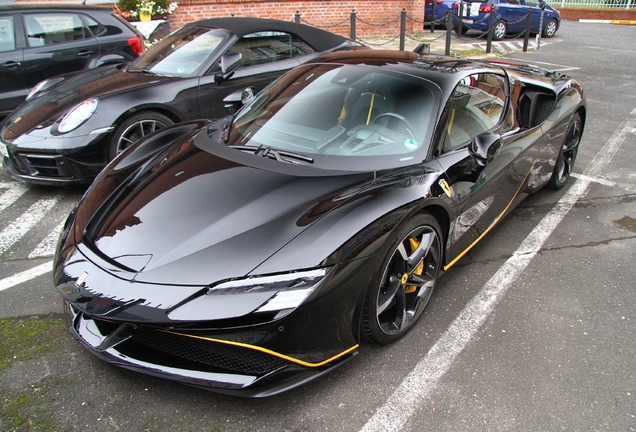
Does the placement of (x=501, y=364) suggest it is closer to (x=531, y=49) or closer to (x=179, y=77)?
(x=179, y=77)

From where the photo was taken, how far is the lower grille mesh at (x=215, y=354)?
1985 mm

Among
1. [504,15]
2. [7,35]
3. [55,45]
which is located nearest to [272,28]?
[55,45]

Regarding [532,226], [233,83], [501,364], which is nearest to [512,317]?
[501,364]

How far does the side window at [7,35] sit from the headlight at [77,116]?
251 centimetres

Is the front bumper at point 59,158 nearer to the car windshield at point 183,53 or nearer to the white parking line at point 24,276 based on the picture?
the white parking line at point 24,276

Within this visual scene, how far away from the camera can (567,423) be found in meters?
2.14

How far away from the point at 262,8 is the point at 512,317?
11.6 m

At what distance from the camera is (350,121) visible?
295cm

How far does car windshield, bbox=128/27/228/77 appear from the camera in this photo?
4941 millimetres

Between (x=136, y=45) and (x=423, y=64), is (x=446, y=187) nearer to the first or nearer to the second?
(x=423, y=64)

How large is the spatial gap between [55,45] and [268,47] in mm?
2754

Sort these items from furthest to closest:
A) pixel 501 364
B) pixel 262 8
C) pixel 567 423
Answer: pixel 262 8, pixel 501 364, pixel 567 423

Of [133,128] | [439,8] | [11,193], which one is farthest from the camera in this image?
[439,8]

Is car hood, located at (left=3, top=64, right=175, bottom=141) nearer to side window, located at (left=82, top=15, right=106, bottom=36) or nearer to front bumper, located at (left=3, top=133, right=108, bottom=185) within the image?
front bumper, located at (left=3, top=133, right=108, bottom=185)
